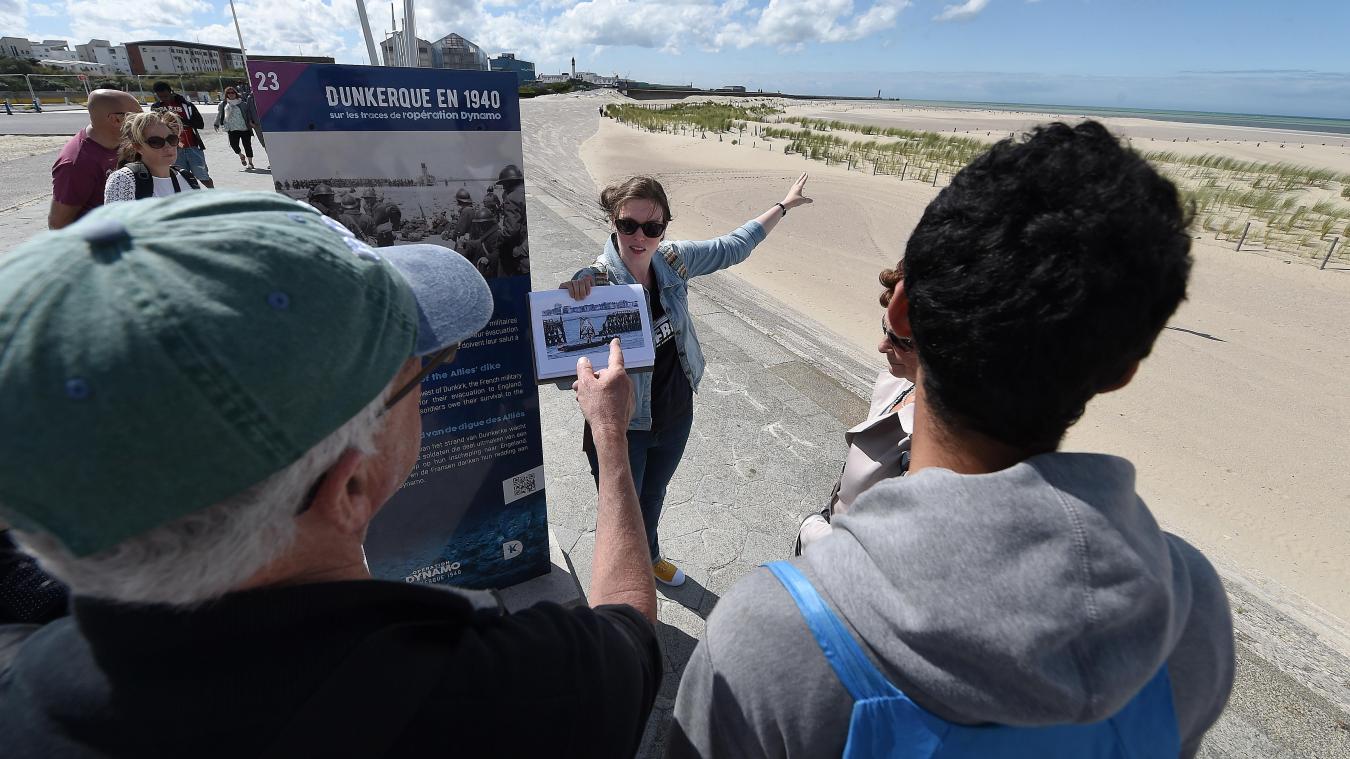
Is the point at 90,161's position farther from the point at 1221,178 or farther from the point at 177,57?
the point at 177,57

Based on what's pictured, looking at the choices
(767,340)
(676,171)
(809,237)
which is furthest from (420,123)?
(676,171)

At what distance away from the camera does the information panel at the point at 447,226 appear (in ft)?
5.87

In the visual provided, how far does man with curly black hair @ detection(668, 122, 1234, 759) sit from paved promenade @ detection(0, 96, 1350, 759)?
1706 millimetres

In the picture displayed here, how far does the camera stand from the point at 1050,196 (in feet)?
2.68

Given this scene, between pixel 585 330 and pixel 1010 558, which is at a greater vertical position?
pixel 1010 558

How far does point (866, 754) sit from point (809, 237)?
450 inches

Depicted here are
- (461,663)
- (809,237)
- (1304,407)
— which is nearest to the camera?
(461,663)

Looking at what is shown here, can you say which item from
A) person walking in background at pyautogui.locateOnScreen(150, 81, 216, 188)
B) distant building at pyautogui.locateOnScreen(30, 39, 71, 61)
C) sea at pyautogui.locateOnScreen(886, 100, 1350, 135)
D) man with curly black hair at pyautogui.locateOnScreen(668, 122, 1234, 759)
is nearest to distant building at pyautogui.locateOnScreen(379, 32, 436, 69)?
man with curly black hair at pyautogui.locateOnScreen(668, 122, 1234, 759)

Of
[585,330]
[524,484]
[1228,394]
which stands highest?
[585,330]

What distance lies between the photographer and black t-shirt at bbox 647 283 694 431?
8.50 ft

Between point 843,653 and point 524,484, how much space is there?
1946 millimetres

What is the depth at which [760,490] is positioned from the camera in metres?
3.64

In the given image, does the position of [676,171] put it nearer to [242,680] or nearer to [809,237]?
[809,237]

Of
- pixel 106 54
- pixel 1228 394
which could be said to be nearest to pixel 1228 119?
pixel 1228 394
